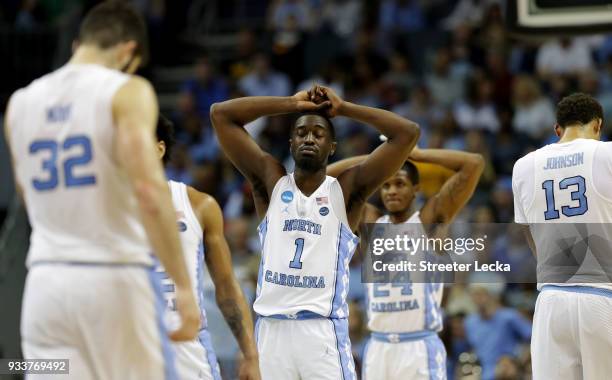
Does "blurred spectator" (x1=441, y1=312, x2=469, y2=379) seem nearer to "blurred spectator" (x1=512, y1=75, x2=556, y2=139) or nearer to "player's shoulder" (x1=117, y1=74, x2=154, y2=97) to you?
"blurred spectator" (x1=512, y1=75, x2=556, y2=139)

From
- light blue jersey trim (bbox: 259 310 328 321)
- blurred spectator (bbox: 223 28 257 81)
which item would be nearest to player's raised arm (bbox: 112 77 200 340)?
light blue jersey trim (bbox: 259 310 328 321)

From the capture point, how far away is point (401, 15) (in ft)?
57.0

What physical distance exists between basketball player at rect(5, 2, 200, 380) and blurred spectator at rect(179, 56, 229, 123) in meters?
12.0

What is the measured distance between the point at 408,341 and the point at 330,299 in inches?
74.2

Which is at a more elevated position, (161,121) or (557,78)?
(557,78)

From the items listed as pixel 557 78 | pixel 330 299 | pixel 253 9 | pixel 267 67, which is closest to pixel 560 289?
pixel 330 299

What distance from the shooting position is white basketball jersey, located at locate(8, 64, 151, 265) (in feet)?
15.7

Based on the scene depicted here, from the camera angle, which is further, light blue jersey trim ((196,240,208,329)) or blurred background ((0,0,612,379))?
blurred background ((0,0,612,379))

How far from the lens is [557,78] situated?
1453 cm

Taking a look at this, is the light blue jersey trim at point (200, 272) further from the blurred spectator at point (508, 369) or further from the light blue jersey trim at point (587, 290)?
the blurred spectator at point (508, 369)

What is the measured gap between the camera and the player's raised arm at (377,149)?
290 inches

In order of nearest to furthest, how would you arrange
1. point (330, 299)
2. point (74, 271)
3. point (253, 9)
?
point (74, 271), point (330, 299), point (253, 9)

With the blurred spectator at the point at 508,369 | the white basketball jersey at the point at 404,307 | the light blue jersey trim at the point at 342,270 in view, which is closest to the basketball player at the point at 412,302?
the white basketball jersey at the point at 404,307

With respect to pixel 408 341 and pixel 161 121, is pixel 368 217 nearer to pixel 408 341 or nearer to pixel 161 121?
pixel 408 341
